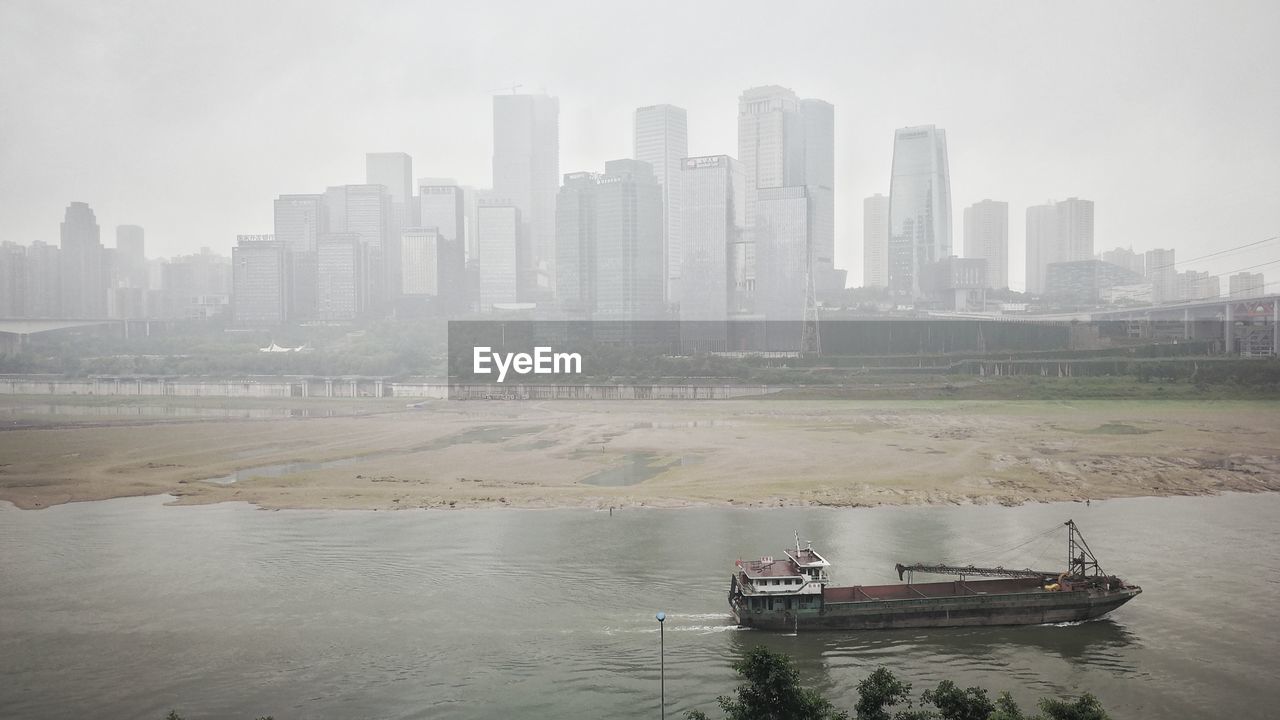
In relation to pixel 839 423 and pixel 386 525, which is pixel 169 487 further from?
pixel 839 423

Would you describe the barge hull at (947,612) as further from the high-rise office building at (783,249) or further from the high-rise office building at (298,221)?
the high-rise office building at (298,221)

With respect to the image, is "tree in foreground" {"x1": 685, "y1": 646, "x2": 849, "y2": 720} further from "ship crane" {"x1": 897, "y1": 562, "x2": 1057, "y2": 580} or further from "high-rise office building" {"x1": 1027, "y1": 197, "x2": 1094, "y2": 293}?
"high-rise office building" {"x1": 1027, "y1": 197, "x2": 1094, "y2": 293}

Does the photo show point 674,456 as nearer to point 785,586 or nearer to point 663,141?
point 785,586

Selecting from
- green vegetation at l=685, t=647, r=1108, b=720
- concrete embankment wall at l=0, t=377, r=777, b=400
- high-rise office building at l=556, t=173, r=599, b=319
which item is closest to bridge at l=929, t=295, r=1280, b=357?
concrete embankment wall at l=0, t=377, r=777, b=400

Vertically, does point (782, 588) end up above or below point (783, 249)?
below

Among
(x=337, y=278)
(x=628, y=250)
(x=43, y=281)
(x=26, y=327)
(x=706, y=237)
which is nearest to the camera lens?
(x=26, y=327)

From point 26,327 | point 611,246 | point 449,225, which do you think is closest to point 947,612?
point 26,327
